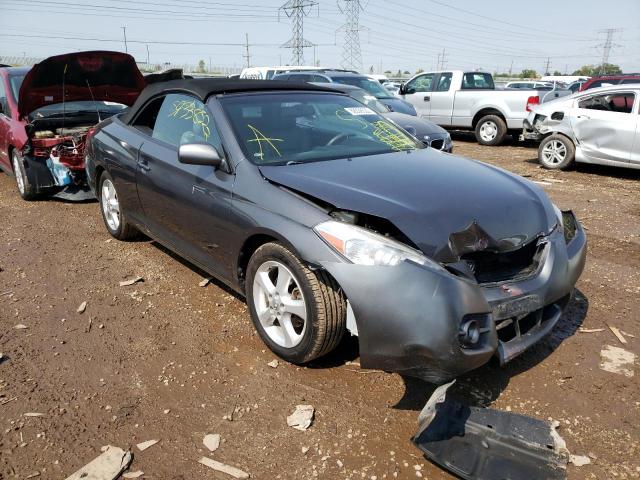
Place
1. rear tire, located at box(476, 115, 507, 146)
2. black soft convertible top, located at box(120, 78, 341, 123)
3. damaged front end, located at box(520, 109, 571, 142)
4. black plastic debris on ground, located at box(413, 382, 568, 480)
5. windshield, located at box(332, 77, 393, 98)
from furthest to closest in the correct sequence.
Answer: rear tire, located at box(476, 115, 507, 146) < windshield, located at box(332, 77, 393, 98) < damaged front end, located at box(520, 109, 571, 142) < black soft convertible top, located at box(120, 78, 341, 123) < black plastic debris on ground, located at box(413, 382, 568, 480)

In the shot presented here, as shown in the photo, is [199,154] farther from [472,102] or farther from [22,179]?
[472,102]

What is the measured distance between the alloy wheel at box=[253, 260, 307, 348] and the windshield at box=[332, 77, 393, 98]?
27.7 feet

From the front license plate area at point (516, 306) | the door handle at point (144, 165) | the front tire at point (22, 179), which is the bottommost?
the front tire at point (22, 179)

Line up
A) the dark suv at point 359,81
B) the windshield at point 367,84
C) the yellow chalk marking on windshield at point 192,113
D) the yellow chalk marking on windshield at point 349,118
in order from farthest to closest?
the windshield at point 367,84
the dark suv at point 359,81
the yellow chalk marking on windshield at point 349,118
the yellow chalk marking on windshield at point 192,113

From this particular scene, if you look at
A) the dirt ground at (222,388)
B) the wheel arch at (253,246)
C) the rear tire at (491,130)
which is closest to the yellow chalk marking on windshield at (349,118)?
the wheel arch at (253,246)

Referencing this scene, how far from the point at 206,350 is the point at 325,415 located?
1.01m

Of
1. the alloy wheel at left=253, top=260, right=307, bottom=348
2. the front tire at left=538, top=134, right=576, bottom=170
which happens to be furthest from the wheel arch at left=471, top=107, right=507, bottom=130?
the alloy wheel at left=253, top=260, right=307, bottom=348

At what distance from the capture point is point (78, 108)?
23.0 feet

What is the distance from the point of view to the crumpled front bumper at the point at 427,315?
2314 millimetres

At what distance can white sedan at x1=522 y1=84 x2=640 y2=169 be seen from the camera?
27.2ft

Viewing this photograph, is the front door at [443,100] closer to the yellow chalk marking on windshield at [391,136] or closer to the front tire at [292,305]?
the yellow chalk marking on windshield at [391,136]

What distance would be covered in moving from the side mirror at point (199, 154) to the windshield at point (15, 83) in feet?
15.8

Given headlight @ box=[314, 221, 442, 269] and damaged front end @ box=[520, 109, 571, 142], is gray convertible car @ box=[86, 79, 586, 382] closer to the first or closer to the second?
headlight @ box=[314, 221, 442, 269]

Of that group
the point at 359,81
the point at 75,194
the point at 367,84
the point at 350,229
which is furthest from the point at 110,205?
the point at 359,81
